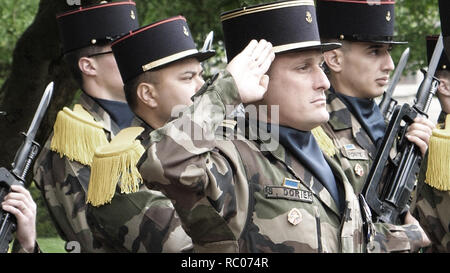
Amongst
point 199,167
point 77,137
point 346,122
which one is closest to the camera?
point 199,167

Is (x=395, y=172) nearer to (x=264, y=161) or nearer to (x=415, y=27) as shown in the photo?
(x=264, y=161)

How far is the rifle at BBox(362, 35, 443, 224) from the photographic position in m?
5.04

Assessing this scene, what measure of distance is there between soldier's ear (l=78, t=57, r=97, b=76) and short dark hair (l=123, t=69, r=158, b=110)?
0.82 meters

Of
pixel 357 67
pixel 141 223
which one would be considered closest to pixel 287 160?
pixel 141 223

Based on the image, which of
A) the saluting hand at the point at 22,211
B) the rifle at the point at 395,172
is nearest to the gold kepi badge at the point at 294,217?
the rifle at the point at 395,172

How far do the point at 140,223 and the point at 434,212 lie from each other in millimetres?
1954

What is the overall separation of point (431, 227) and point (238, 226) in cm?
243

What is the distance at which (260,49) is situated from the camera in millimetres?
4078

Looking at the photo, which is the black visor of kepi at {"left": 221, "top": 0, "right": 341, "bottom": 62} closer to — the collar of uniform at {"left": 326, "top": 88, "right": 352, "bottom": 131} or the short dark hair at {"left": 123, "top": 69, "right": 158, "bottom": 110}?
the short dark hair at {"left": 123, "top": 69, "right": 158, "bottom": 110}

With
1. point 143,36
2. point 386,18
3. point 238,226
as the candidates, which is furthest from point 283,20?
point 386,18

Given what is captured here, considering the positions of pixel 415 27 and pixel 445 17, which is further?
pixel 415 27

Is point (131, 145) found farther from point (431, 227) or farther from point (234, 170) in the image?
point (431, 227)

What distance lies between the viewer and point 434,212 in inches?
240

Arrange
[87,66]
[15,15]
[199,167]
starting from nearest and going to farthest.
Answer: [199,167] → [87,66] → [15,15]
